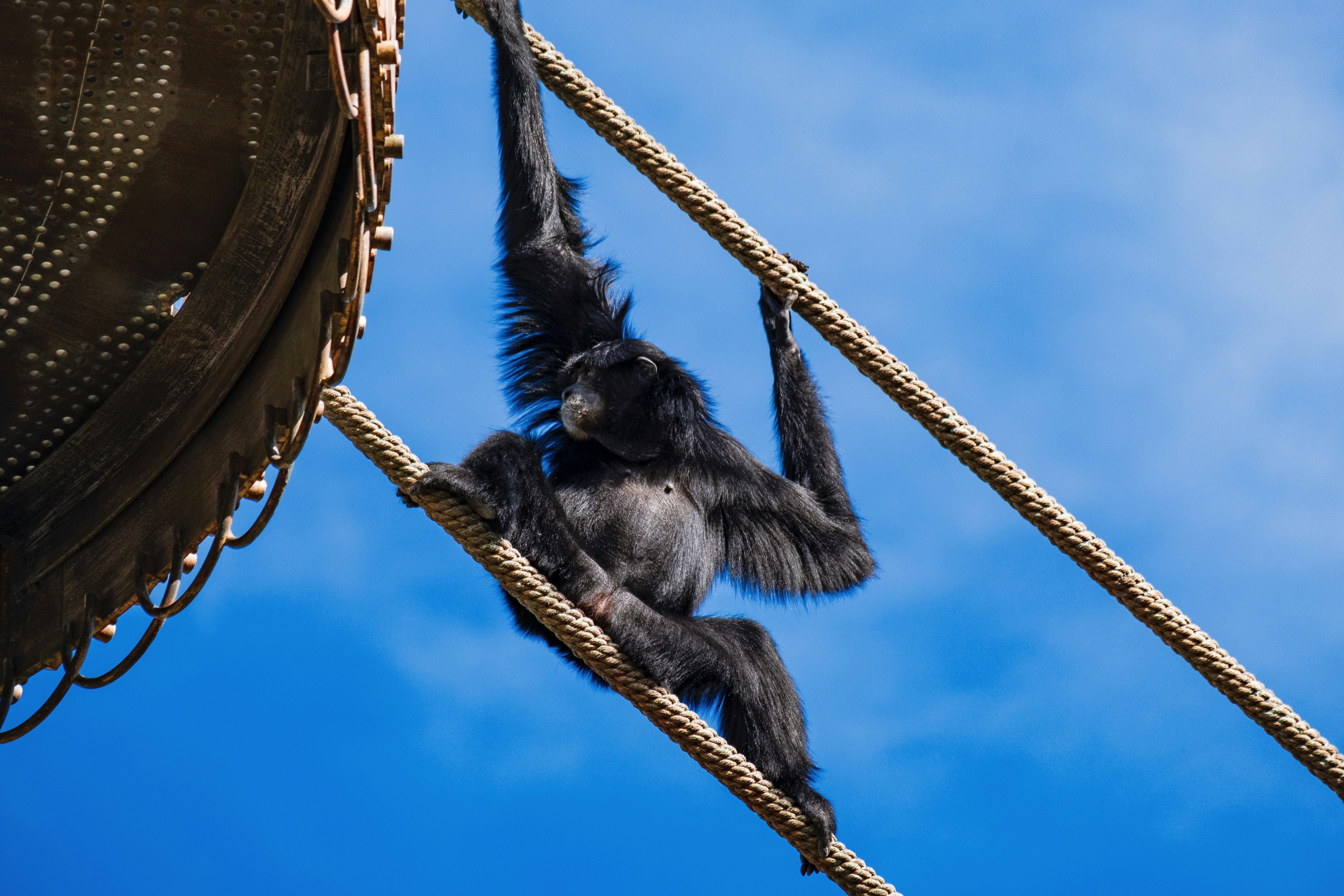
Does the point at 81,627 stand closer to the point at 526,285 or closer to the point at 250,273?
the point at 250,273

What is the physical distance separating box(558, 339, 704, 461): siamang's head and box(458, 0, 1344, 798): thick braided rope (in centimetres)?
86

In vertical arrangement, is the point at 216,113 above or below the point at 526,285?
below

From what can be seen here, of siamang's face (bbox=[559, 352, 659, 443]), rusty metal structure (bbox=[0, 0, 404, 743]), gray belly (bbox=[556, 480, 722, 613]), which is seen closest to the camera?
rusty metal structure (bbox=[0, 0, 404, 743])

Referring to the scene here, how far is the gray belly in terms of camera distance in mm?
4137

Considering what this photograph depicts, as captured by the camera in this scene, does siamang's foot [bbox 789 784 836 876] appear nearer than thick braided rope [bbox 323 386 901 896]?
No

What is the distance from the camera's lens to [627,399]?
4492 mm

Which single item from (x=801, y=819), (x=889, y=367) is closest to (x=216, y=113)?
(x=889, y=367)

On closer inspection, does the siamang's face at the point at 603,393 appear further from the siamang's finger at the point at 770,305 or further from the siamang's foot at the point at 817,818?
the siamang's foot at the point at 817,818

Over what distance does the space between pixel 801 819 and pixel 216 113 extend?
2489mm

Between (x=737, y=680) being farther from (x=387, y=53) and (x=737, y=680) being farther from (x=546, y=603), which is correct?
(x=387, y=53)

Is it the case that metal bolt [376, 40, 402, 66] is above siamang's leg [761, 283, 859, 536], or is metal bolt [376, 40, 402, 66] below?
below

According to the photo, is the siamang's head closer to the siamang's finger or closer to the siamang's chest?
the siamang's chest

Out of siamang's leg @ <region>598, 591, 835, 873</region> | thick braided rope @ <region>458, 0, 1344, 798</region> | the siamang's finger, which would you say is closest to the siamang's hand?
the siamang's finger

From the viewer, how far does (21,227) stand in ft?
7.69
